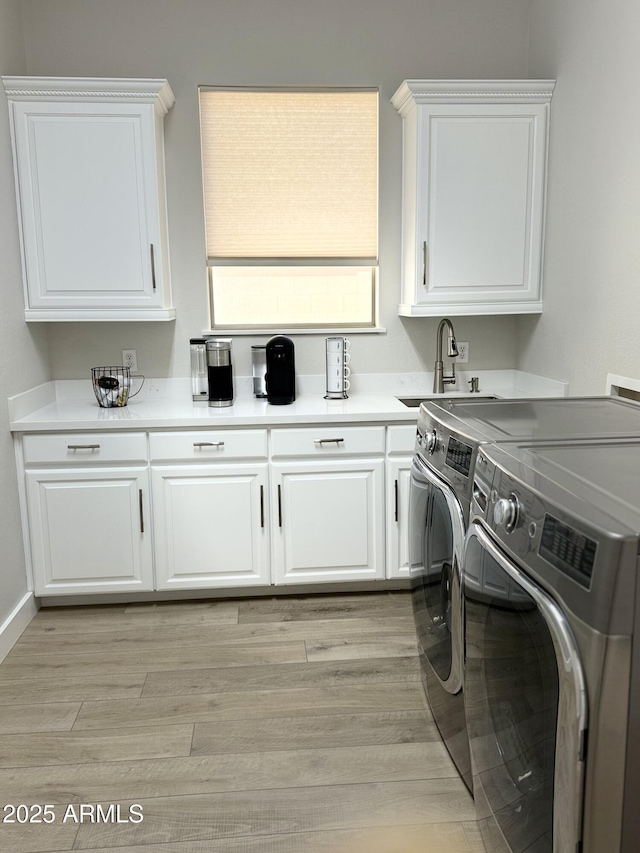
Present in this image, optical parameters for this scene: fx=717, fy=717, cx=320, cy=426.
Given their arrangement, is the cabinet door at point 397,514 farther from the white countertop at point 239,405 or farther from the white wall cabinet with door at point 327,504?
the white countertop at point 239,405

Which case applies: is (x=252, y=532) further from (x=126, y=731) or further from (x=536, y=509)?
(x=536, y=509)

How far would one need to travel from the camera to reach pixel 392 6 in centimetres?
326

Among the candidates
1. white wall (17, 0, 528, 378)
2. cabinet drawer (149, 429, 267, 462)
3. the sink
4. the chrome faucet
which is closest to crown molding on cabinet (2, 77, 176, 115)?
white wall (17, 0, 528, 378)

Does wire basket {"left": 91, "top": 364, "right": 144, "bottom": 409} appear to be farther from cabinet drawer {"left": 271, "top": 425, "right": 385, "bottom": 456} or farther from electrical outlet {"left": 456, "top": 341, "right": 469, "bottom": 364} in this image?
electrical outlet {"left": 456, "top": 341, "right": 469, "bottom": 364}

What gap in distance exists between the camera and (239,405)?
322 cm

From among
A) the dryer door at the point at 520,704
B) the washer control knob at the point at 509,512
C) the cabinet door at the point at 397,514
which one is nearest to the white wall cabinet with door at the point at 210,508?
the cabinet door at the point at 397,514

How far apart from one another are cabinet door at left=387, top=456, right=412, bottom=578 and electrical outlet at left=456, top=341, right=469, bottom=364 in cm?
75

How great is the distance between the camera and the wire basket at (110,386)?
3.17 metres

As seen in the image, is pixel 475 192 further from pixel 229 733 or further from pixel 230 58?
pixel 229 733

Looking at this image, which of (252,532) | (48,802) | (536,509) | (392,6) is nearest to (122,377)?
(252,532)

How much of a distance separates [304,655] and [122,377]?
1.46 meters

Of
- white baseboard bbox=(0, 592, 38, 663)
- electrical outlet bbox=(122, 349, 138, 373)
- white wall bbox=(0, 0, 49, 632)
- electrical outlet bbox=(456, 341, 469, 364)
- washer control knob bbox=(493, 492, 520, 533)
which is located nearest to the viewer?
washer control knob bbox=(493, 492, 520, 533)

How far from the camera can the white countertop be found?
292 centimetres

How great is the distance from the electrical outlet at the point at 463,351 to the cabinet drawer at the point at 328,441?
770 mm
